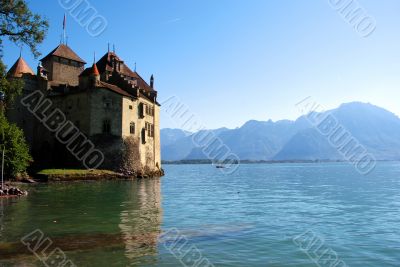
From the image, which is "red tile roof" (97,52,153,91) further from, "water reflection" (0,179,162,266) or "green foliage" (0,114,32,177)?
"water reflection" (0,179,162,266)

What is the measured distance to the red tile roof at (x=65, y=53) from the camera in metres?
76.3

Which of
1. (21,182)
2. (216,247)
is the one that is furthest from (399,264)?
(21,182)

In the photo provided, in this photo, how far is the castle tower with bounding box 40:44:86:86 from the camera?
75.2 meters

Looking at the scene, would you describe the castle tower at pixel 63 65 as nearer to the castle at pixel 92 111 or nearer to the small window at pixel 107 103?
the castle at pixel 92 111

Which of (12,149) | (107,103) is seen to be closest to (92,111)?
(107,103)

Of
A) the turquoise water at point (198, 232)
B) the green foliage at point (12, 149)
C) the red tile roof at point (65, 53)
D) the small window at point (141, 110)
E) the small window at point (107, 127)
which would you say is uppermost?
the red tile roof at point (65, 53)

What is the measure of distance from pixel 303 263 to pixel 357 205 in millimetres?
21965

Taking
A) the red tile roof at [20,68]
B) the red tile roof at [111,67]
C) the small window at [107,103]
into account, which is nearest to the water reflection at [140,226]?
the small window at [107,103]

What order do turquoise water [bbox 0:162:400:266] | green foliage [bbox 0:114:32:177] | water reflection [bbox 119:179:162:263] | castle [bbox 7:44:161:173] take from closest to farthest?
turquoise water [bbox 0:162:400:266] → water reflection [bbox 119:179:162:263] → green foliage [bbox 0:114:32:177] → castle [bbox 7:44:161:173]

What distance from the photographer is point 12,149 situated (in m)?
49.2

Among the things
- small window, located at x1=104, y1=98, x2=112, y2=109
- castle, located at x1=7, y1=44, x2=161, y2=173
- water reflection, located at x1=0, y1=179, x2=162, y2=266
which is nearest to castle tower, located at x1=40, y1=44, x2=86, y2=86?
castle, located at x1=7, y1=44, x2=161, y2=173

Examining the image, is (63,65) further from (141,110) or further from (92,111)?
(141,110)

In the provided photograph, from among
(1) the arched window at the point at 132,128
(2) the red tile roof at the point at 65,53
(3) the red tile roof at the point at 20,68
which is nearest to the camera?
(1) the arched window at the point at 132,128

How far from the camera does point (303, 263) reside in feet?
49.8
